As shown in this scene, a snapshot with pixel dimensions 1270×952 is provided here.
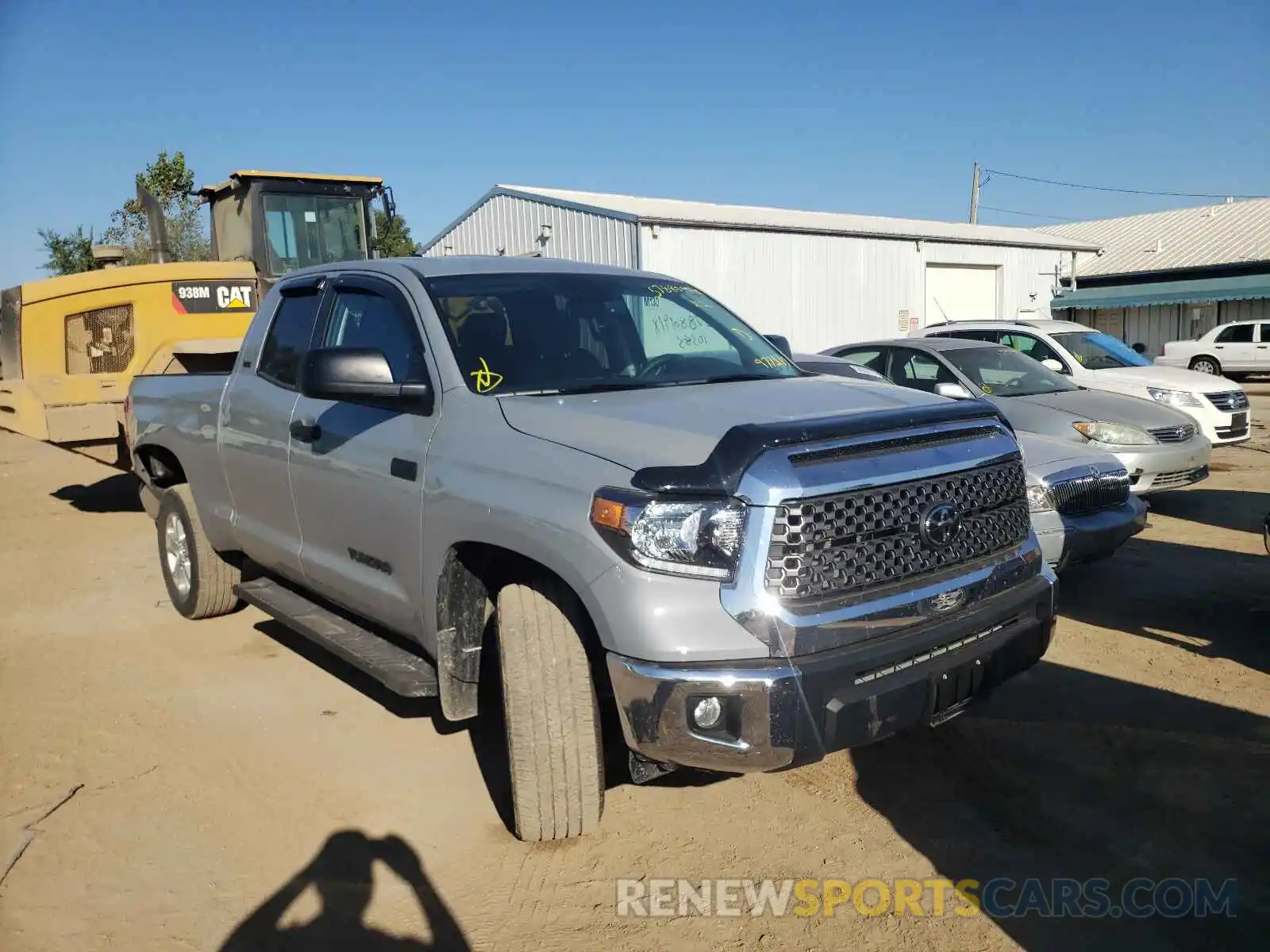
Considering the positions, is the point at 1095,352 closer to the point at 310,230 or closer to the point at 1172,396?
the point at 1172,396

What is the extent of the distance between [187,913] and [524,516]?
164 centimetres

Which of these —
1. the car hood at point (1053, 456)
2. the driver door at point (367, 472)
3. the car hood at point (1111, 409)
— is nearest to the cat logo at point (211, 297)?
the driver door at point (367, 472)

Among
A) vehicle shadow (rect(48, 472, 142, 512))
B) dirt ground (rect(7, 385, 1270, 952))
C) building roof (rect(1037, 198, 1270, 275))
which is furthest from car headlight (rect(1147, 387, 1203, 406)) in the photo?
building roof (rect(1037, 198, 1270, 275))

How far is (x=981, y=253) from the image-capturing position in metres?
27.1

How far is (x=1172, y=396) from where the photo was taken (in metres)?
10.2

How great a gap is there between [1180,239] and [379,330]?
3862 centimetres

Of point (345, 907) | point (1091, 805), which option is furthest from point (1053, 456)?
point (345, 907)

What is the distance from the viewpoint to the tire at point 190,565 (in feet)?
19.1

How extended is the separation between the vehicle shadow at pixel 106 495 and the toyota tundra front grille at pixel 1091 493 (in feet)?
29.8

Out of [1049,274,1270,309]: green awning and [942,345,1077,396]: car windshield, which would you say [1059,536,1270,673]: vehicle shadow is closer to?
[942,345,1077,396]: car windshield

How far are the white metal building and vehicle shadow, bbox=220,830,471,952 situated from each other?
51.3 feet

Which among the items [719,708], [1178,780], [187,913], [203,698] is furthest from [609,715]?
[203,698]

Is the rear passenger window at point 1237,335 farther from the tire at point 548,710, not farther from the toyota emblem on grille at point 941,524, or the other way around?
the tire at point 548,710

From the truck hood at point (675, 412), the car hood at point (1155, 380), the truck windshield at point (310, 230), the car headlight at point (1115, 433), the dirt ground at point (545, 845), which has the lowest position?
the dirt ground at point (545, 845)
